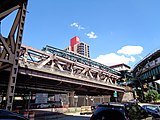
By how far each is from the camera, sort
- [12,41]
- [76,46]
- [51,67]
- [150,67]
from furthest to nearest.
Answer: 1. [76,46]
2. [150,67]
3. [51,67]
4. [12,41]

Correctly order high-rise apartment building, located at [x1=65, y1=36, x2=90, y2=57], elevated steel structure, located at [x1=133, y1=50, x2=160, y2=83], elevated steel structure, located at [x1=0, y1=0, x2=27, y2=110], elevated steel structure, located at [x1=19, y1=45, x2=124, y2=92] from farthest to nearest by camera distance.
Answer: high-rise apartment building, located at [x1=65, y1=36, x2=90, y2=57] < elevated steel structure, located at [x1=133, y1=50, x2=160, y2=83] < elevated steel structure, located at [x1=19, y1=45, x2=124, y2=92] < elevated steel structure, located at [x1=0, y1=0, x2=27, y2=110]

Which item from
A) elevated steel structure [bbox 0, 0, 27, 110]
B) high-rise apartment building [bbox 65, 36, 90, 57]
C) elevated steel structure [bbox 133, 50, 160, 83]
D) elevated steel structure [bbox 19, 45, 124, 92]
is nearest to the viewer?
elevated steel structure [bbox 0, 0, 27, 110]

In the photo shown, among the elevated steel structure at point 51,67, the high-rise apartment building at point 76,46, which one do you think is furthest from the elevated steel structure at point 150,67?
the high-rise apartment building at point 76,46

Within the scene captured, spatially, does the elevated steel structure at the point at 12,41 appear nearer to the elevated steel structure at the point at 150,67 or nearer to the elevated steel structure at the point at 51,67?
the elevated steel structure at the point at 51,67

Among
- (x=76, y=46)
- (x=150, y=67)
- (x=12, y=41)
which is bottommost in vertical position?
(x=12, y=41)

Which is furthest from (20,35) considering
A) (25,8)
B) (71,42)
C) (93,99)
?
(71,42)

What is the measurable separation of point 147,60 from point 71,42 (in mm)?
138790

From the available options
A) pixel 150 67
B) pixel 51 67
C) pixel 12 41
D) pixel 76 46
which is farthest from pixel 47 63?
pixel 76 46

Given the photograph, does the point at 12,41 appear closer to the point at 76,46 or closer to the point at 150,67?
the point at 150,67

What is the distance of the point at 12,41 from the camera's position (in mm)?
14023

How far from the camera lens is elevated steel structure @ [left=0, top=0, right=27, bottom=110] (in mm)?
12812

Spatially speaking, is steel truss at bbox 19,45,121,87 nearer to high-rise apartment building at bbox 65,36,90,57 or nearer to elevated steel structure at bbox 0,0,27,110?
elevated steel structure at bbox 0,0,27,110

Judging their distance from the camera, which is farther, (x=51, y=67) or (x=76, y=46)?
(x=76, y=46)

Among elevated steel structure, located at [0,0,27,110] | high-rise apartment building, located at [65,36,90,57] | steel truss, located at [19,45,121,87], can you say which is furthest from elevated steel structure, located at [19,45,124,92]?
high-rise apartment building, located at [65,36,90,57]
